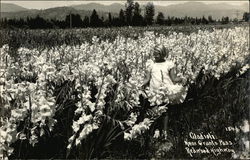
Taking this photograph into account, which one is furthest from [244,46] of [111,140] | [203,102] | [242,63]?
[111,140]

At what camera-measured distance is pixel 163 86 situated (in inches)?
238

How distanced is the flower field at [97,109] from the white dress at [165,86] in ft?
0.14

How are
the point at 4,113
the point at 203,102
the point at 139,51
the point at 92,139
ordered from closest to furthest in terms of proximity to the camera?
1. the point at 4,113
2. the point at 92,139
3. the point at 203,102
4. the point at 139,51

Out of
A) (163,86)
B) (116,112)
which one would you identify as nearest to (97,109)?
(116,112)

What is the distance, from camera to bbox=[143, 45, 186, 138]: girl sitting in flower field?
6020mm

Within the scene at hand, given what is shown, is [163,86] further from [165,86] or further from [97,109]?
[97,109]

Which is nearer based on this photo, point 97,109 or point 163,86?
point 97,109

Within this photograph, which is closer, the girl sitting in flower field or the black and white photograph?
the black and white photograph

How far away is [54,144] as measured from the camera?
5.59 meters

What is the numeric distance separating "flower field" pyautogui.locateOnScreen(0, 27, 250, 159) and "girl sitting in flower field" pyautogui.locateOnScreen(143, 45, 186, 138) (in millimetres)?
31

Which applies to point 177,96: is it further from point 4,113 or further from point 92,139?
point 4,113

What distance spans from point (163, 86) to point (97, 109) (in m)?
1.14

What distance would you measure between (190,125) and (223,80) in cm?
231

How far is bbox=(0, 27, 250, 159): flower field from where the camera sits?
4.98m
